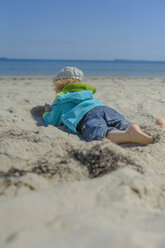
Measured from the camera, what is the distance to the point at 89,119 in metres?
2.82

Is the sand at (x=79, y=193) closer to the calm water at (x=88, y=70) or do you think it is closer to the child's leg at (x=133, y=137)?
Result: the child's leg at (x=133, y=137)

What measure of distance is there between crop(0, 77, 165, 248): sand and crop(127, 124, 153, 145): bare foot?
58mm

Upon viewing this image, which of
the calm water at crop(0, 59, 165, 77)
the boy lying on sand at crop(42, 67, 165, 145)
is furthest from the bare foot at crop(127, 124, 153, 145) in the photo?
the calm water at crop(0, 59, 165, 77)

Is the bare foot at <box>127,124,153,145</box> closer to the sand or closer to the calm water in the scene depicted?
the sand

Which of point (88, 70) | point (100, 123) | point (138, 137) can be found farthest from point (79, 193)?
point (88, 70)

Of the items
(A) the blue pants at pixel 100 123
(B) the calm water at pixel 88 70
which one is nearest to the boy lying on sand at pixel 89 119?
(A) the blue pants at pixel 100 123

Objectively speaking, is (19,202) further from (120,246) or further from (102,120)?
(102,120)

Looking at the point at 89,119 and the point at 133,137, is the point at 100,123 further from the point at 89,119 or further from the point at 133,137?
the point at 133,137

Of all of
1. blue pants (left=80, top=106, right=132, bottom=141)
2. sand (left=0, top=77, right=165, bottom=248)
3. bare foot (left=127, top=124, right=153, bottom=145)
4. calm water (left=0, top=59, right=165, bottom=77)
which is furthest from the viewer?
calm water (left=0, top=59, right=165, bottom=77)

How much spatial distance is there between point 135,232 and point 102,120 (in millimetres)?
1901

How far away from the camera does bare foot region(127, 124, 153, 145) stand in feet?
7.24

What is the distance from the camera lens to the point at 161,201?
131 cm

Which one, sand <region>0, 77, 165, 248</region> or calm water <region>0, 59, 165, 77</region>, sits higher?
calm water <region>0, 59, 165, 77</region>

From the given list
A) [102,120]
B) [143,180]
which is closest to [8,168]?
[143,180]
